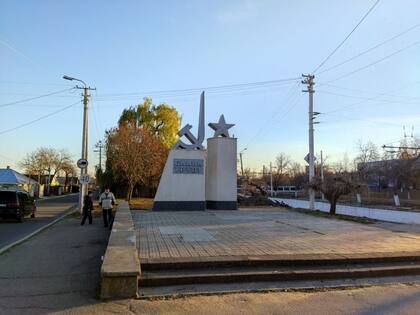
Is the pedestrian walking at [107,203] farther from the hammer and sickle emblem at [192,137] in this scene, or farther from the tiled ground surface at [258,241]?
the hammer and sickle emblem at [192,137]

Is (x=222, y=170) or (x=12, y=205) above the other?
(x=222, y=170)

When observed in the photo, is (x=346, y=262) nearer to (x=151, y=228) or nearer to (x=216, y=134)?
(x=151, y=228)

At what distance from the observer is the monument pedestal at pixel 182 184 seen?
947 inches

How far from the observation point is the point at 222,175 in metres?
25.4

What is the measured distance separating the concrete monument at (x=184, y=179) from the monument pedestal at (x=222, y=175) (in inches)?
40.1

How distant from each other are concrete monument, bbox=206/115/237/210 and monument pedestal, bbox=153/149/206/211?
107 cm

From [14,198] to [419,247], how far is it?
20037 mm

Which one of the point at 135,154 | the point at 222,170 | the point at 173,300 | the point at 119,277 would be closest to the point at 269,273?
the point at 173,300

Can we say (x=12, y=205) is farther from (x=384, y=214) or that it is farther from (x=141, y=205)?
(x=384, y=214)

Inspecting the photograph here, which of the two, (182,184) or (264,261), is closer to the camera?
(264,261)

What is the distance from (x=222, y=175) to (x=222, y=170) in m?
0.30

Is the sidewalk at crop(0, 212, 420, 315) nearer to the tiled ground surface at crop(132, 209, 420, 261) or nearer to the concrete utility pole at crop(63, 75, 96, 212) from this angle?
the tiled ground surface at crop(132, 209, 420, 261)

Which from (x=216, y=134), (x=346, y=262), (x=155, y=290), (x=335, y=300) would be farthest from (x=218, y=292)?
(x=216, y=134)

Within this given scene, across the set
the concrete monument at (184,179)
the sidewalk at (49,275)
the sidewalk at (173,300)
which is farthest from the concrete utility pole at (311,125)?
the sidewalk at (173,300)
